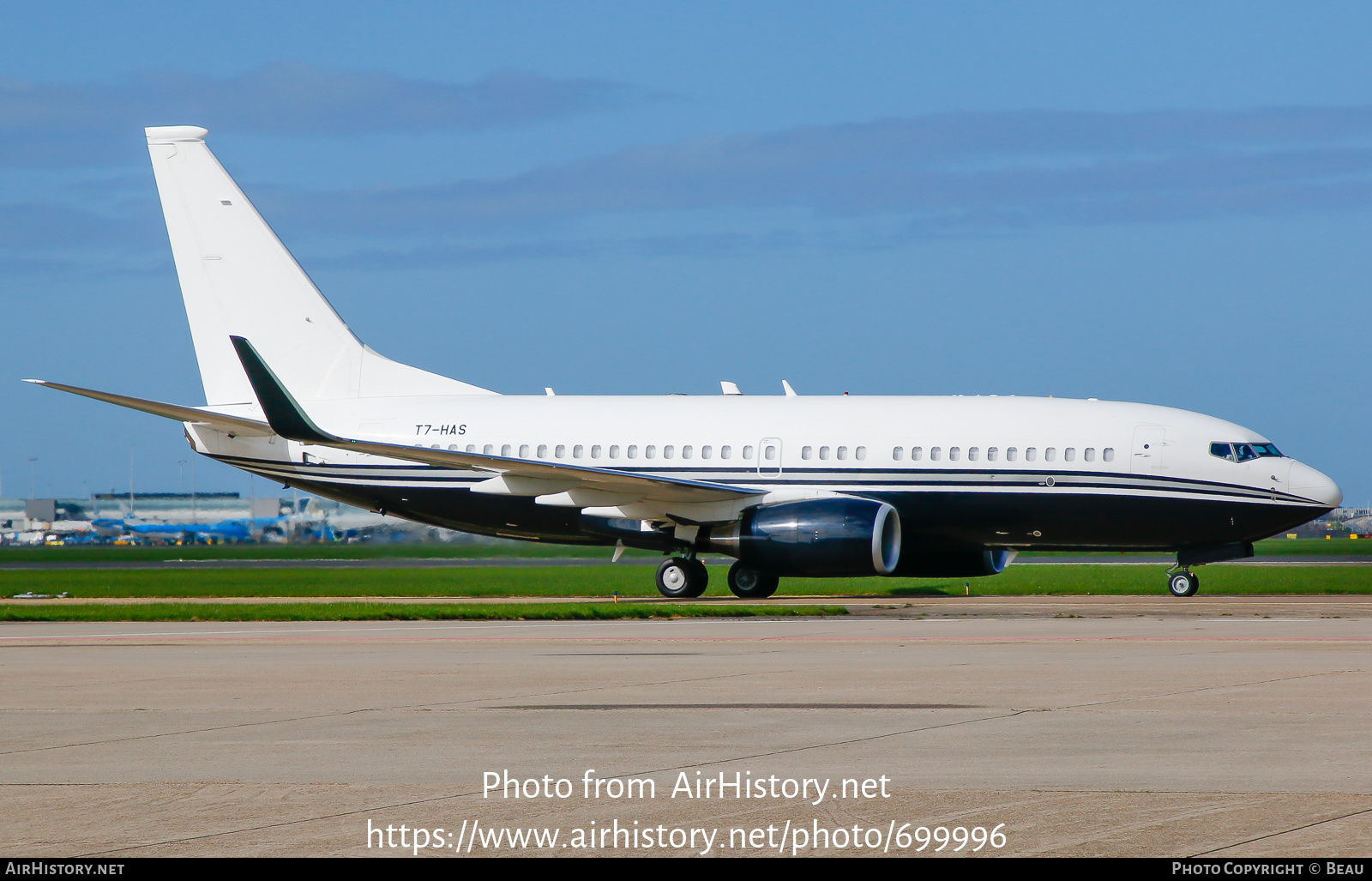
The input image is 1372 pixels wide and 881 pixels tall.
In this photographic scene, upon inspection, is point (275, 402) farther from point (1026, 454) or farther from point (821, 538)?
point (1026, 454)

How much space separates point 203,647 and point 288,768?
1032 cm

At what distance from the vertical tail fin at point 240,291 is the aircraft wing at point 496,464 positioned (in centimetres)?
474

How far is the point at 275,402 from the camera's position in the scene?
28.5 meters

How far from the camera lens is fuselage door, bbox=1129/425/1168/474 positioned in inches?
1115

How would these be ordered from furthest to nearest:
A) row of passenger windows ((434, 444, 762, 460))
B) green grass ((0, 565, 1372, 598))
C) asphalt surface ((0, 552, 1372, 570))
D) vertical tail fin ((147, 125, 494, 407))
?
asphalt surface ((0, 552, 1372, 570))
vertical tail fin ((147, 125, 494, 407))
green grass ((0, 565, 1372, 598))
row of passenger windows ((434, 444, 762, 460))

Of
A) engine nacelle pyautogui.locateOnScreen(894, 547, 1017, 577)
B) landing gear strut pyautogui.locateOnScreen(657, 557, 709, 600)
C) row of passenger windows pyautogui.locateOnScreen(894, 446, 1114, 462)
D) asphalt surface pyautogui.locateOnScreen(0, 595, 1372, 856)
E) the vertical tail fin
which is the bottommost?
asphalt surface pyautogui.locateOnScreen(0, 595, 1372, 856)

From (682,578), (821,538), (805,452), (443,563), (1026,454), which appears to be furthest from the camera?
(443,563)

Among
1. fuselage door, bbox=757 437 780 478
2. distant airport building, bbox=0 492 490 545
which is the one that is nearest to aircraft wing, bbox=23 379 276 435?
fuselage door, bbox=757 437 780 478

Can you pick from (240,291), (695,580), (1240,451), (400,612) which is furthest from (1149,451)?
(240,291)

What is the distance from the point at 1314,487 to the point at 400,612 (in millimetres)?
16538

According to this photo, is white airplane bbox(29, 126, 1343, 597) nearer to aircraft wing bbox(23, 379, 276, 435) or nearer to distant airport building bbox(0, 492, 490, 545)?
aircraft wing bbox(23, 379, 276, 435)

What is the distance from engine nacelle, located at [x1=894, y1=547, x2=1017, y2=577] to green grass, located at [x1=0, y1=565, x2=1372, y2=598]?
38.9 inches
